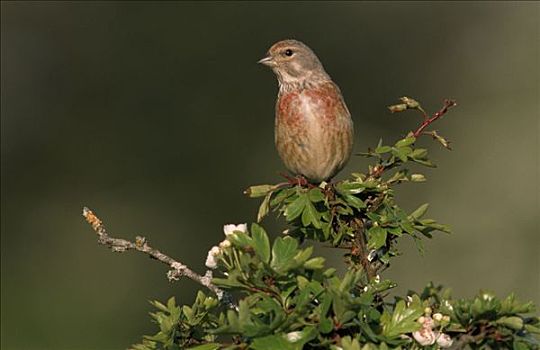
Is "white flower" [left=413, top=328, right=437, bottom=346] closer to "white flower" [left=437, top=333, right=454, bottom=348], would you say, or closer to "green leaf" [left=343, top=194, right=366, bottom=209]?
"white flower" [left=437, top=333, right=454, bottom=348]

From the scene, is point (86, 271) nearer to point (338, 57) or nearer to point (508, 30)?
point (338, 57)

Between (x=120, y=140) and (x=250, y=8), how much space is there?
2.41m

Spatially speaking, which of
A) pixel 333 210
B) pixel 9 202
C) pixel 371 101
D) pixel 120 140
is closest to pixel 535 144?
pixel 371 101

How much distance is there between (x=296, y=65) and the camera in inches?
176

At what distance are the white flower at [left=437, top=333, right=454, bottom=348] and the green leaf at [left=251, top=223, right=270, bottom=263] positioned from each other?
0.55 metres

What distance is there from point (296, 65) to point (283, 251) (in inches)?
86.3

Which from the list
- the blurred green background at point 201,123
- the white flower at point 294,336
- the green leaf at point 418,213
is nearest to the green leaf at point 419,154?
the green leaf at point 418,213

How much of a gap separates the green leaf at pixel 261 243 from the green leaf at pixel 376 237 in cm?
49

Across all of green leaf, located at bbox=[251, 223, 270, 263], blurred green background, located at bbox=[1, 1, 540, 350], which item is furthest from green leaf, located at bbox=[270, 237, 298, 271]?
blurred green background, located at bbox=[1, 1, 540, 350]

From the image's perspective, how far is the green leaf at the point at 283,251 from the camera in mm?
2369

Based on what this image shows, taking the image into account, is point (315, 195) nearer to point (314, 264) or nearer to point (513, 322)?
point (314, 264)

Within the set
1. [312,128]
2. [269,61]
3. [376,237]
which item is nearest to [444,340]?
[376,237]

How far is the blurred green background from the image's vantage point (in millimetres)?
10836

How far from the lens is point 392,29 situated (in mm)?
13023
